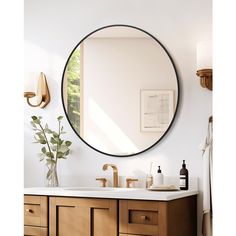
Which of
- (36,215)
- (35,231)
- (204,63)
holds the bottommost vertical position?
(35,231)

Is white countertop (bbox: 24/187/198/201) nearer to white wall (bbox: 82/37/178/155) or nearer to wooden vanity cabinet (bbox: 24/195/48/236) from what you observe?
wooden vanity cabinet (bbox: 24/195/48/236)

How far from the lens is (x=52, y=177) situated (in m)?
3.63

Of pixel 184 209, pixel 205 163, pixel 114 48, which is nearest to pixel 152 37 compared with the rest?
pixel 114 48

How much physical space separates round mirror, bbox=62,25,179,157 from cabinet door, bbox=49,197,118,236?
624 mm

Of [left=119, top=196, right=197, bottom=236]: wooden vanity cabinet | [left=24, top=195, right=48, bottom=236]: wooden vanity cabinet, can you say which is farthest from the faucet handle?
[left=119, top=196, right=197, bottom=236]: wooden vanity cabinet

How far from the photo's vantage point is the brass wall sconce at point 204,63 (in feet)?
10.5

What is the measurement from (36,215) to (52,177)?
476 mm

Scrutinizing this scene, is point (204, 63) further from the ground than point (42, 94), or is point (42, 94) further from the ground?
point (204, 63)

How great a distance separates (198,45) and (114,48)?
0.65 m

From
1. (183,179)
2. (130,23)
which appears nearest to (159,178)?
(183,179)

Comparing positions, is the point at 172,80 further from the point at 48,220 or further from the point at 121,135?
the point at 48,220

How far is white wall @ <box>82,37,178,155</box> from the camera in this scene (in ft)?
11.3

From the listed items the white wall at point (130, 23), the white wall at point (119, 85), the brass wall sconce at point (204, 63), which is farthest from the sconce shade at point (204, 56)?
the white wall at point (119, 85)

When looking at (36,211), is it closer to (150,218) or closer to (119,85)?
(150,218)
